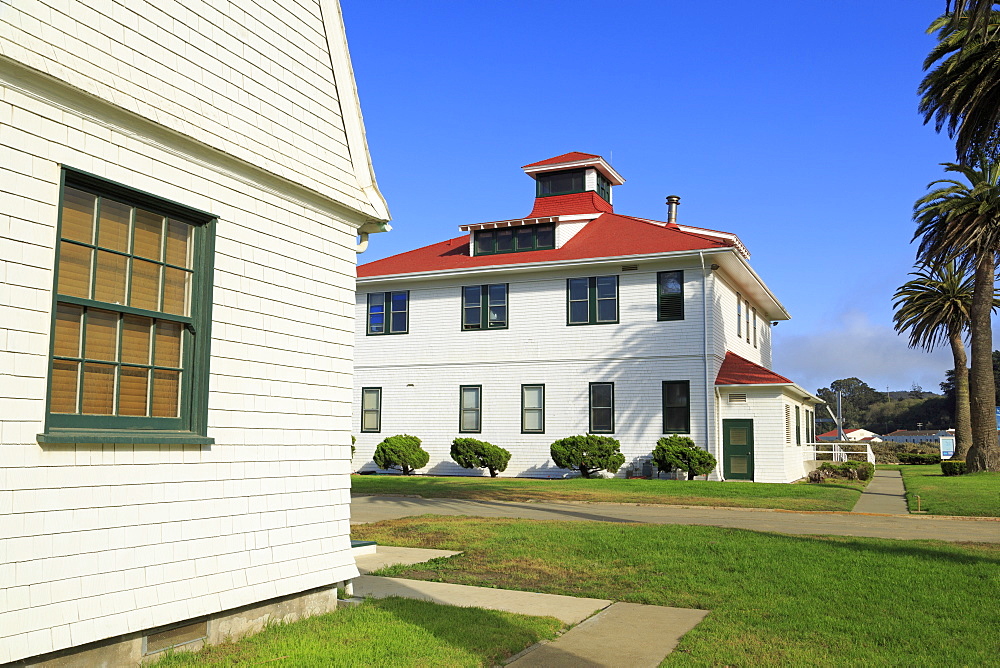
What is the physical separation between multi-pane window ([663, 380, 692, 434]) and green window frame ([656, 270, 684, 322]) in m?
2.17

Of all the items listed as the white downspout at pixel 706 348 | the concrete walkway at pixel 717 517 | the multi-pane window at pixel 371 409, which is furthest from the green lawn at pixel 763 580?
the multi-pane window at pixel 371 409

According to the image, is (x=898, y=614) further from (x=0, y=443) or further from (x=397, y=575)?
(x=0, y=443)

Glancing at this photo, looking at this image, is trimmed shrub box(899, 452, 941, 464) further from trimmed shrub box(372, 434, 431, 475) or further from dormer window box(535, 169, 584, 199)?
trimmed shrub box(372, 434, 431, 475)

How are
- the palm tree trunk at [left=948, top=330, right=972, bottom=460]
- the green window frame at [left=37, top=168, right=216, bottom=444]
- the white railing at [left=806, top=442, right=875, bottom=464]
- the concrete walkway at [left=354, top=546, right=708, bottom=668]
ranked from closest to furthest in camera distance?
the green window frame at [left=37, top=168, right=216, bottom=444] → the concrete walkway at [left=354, top=546, right=708, bottom=668] → the white railing at [left=806, top=442, right=875, bottom=464] → the palm tree trunk at [left=948, top=330, right=972, bottom=460]

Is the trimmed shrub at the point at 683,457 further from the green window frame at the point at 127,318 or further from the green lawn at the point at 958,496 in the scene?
the green window frame at the point at 127,318

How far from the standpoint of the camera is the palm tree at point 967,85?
2144 cm

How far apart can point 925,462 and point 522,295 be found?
3438 cm

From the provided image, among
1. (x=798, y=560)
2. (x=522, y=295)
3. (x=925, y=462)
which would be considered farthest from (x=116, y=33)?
(x=925, y=462)

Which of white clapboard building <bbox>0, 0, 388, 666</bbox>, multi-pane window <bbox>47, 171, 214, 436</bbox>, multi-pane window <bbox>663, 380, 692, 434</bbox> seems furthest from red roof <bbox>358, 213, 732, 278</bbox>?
multi-pane window <bbox>47, 171, 214, 436</bbox>

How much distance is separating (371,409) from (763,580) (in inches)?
951

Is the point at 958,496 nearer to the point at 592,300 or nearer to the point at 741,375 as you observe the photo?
the point at 741,375

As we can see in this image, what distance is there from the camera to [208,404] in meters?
6.52

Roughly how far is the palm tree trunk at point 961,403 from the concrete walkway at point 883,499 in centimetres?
1687

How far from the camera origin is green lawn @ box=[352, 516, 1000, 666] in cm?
673
